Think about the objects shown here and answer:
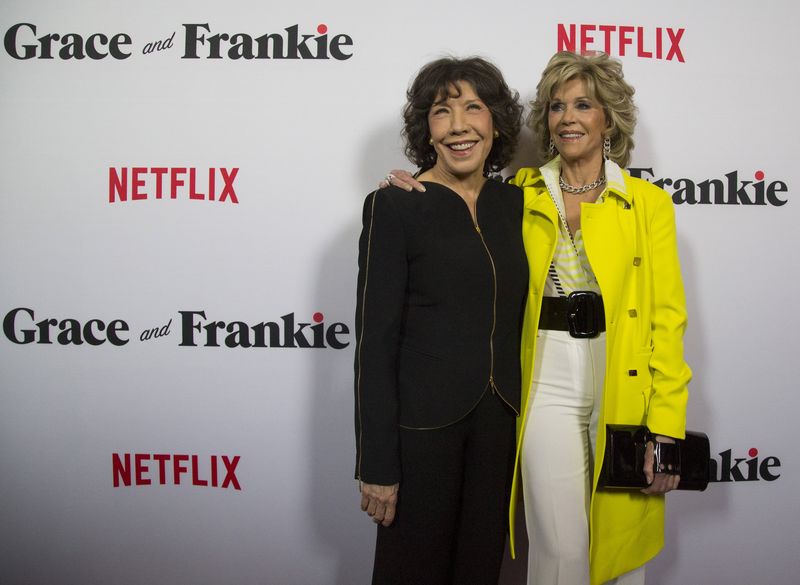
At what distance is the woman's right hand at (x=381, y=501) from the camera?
4.61 feet

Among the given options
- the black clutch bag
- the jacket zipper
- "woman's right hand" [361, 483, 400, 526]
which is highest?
the jacket zipper

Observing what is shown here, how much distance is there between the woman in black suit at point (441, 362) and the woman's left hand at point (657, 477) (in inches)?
13.3

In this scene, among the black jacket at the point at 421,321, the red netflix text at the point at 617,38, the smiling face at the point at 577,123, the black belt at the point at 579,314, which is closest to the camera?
the black jacket at the point at 421,321

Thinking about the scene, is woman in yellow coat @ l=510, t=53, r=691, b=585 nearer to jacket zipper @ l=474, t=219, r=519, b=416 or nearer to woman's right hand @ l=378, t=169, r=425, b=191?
jacket zipper @ l=474, t=219, r=519, b=416

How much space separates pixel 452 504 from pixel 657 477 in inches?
20.8

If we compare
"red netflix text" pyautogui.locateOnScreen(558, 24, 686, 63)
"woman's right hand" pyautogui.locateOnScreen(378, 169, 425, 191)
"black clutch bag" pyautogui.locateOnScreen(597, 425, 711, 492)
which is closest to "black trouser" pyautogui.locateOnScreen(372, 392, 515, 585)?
"black clutch bag" pyautogui.locateOnScreen(597, 425, 711, 492)

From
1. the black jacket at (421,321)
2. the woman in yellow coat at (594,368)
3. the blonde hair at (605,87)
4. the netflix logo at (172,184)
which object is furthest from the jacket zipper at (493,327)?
the netflix logo at (172,184)

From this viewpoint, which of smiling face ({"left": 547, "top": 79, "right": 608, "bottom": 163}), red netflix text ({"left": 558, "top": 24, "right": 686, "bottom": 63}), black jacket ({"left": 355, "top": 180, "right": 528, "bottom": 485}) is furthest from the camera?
red netflix text ({"left": 558, "top": 24, "right": 686, "bottom": 63})

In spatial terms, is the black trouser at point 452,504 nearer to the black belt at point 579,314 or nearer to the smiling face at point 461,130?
the black belt at point 579,314

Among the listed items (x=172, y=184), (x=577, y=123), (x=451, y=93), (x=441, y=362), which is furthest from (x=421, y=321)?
(x=172, y=184)

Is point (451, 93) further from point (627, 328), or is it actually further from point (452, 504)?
point (452, 504)

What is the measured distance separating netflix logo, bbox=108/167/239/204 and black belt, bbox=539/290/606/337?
3.93 feet

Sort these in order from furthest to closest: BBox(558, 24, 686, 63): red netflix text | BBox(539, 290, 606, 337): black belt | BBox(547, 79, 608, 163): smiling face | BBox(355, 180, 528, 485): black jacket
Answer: BBox(558, 24, 686, 63): red netflix text, BBox(547, 79, 608, 163): smiling face, BBox(539, 290, 606, 337): black belt, BBox(355, 180, 528, 485): black jacket

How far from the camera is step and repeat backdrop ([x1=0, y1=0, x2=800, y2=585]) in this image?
6.98 ft
